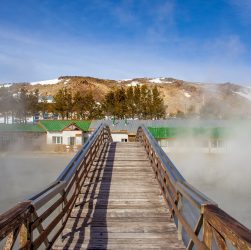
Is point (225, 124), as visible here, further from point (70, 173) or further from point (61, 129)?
point (70, 173)

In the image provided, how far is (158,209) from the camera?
605 cm

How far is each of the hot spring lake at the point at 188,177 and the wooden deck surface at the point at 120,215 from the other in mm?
10109

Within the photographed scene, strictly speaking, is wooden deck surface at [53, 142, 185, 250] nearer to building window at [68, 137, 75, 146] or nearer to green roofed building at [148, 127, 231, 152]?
green roofed building at [148, 127, 231, 152]

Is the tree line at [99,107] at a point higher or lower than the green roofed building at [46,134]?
higher

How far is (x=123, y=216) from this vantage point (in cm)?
569

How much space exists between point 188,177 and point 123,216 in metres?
22.7

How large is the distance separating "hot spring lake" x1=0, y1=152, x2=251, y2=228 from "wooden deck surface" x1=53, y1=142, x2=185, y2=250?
10.1 m

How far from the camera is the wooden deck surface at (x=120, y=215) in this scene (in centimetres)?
457

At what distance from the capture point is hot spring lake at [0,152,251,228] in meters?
20.0

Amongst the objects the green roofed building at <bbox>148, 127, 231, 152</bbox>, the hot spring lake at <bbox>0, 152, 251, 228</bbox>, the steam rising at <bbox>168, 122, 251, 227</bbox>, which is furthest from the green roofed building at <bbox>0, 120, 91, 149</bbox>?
the steam rising at <bbox>168, 122, 251, 227</bbox>

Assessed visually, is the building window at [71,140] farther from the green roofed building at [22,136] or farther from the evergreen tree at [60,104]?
the evergreen tree at [60,104]

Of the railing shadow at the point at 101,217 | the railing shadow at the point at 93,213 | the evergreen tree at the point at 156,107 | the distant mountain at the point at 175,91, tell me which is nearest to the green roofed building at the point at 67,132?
the evergreen tree at the point at 156,107

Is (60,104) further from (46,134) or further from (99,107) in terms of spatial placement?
(46,134)

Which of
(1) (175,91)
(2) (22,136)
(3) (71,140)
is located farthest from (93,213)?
(1) (175,91)
